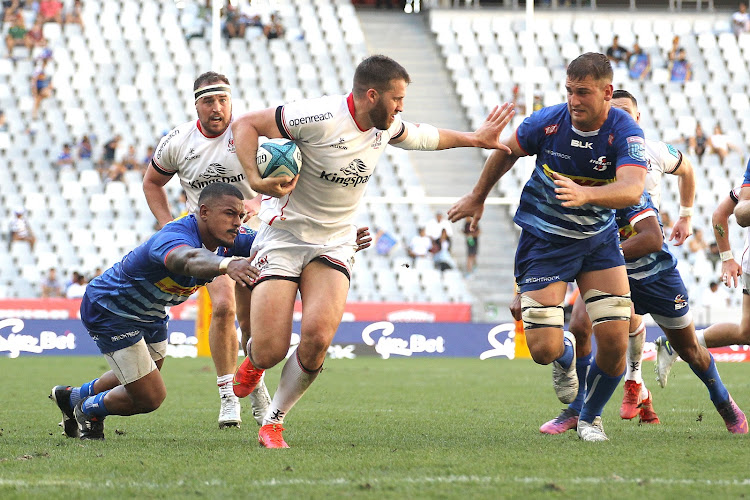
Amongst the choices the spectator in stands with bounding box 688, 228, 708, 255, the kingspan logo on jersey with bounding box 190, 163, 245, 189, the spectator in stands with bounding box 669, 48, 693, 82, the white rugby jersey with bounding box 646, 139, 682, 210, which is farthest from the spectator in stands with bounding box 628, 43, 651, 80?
the kingspan logo on jersey with bounding box 190, 163, 245, 189

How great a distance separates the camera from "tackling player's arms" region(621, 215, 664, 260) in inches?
272

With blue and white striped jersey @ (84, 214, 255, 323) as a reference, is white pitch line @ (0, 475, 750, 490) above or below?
below

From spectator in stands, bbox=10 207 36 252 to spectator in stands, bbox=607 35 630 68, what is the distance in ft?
39.3

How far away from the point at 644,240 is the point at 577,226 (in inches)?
34.6

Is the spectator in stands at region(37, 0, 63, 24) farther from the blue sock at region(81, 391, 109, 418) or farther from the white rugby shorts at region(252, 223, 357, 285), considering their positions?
the white rugby shorts at region(252, 223, 357, 285)

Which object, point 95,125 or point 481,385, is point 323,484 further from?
point 95,125

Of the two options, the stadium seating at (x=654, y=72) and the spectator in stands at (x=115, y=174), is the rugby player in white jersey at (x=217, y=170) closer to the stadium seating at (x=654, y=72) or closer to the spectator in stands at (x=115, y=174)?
the stadium seating at (x=654, y=72)

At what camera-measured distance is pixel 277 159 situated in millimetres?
5875

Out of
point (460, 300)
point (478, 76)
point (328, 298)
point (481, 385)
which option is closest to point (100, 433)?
point (328, 298)

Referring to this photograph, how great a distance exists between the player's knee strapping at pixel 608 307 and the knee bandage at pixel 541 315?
0.19 metres

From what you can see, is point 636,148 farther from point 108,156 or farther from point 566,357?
point 108,156

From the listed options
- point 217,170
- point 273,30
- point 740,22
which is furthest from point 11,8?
point 217,170

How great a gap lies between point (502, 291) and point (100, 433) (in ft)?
46.2

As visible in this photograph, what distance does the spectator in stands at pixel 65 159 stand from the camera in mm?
21578
